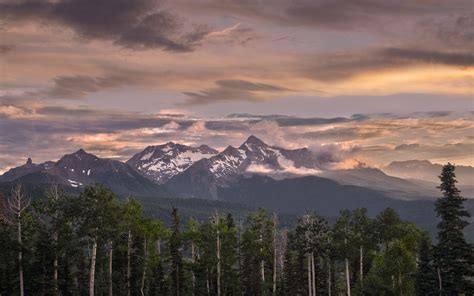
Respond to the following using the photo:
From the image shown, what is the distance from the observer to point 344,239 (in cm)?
9575

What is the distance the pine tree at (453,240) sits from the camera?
57.6m

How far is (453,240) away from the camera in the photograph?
5788 centimetres

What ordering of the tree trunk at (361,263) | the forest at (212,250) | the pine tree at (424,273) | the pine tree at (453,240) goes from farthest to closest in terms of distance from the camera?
1. the tree trunk at (361,263)
2. the pine tree at (424,273)
3. the forest at (212,250)
4. the pine tree at (453,240)

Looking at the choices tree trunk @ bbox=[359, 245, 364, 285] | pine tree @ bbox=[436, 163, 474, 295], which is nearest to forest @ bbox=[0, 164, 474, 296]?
pine tree @ bbox=[436, 163, 474, 295]

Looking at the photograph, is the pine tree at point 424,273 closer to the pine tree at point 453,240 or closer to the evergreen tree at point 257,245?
the pine tree at point 453,240

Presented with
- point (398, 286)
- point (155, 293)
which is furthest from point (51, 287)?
point (398, 286)

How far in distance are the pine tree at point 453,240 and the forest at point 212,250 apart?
0.10 m

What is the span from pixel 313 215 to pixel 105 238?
3768cm

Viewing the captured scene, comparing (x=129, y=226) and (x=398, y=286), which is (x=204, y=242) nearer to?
(x=129, y=226)

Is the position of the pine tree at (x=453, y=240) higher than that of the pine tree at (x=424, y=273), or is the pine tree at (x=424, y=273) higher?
the pine tree at (x=453, y=240)

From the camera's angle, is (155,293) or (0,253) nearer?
(0,253)

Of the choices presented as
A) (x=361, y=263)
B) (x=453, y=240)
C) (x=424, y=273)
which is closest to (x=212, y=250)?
(x=361, y=263)

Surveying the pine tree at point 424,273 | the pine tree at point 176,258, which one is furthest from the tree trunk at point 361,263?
the pine tree at point 176,258

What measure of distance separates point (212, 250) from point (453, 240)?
148ft
